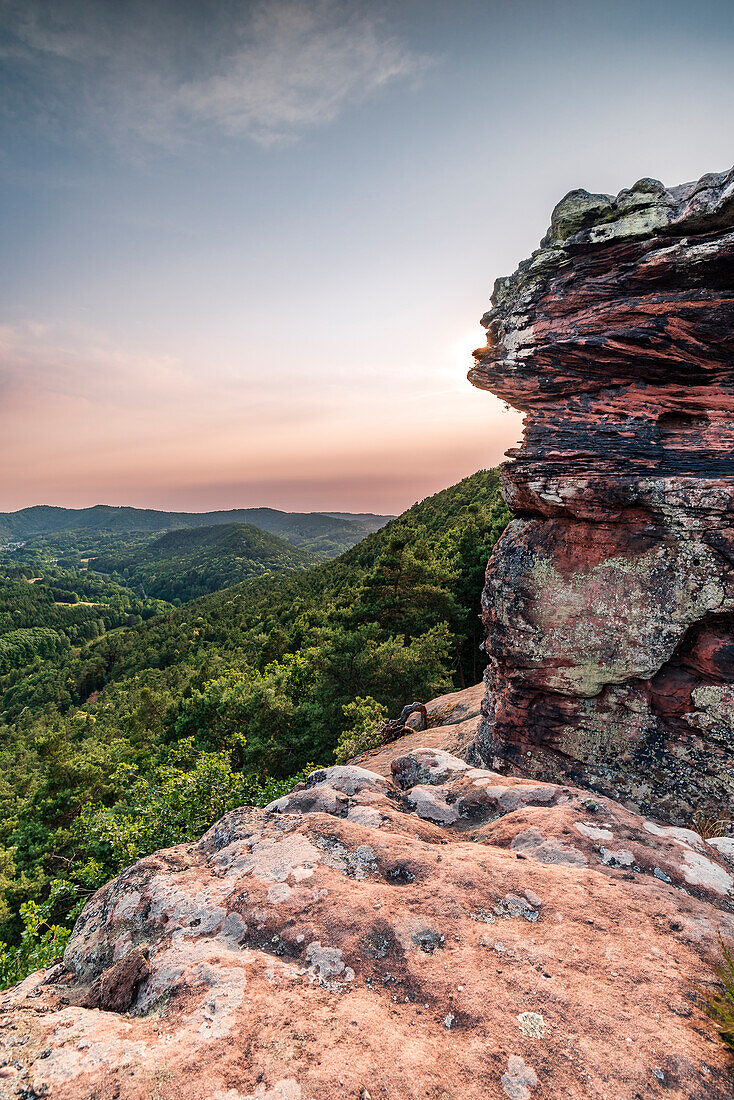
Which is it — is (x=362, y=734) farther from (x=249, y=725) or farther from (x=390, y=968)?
(x=390, y=968)

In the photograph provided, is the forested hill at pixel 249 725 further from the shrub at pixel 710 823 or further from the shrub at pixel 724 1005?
the shrub at pixel 724 1005

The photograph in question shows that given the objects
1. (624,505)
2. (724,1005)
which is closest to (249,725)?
(624,505)

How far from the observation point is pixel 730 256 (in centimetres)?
988

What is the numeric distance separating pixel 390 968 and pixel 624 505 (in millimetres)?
10610

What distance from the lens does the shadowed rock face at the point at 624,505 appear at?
34.0 ft

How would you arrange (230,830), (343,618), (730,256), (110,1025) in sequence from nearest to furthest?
(110,1025), (230,830), (730,256), (343,618)

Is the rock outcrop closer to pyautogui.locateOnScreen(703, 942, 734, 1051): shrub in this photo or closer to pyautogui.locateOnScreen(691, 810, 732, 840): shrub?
pyautogui.locateOnScreen(703, 942, 734, 1051): shrub

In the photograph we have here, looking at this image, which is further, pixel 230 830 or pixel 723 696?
pixel 723 696

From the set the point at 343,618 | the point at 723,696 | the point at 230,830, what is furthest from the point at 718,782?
the point at 343,618

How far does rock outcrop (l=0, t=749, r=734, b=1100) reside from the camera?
340 cm

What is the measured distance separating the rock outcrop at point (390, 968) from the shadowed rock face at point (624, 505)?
481cm

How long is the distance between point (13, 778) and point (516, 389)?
68.3 metres

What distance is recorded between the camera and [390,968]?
4.47 meters

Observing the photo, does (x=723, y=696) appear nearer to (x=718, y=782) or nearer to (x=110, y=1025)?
(x=718, y=782)
